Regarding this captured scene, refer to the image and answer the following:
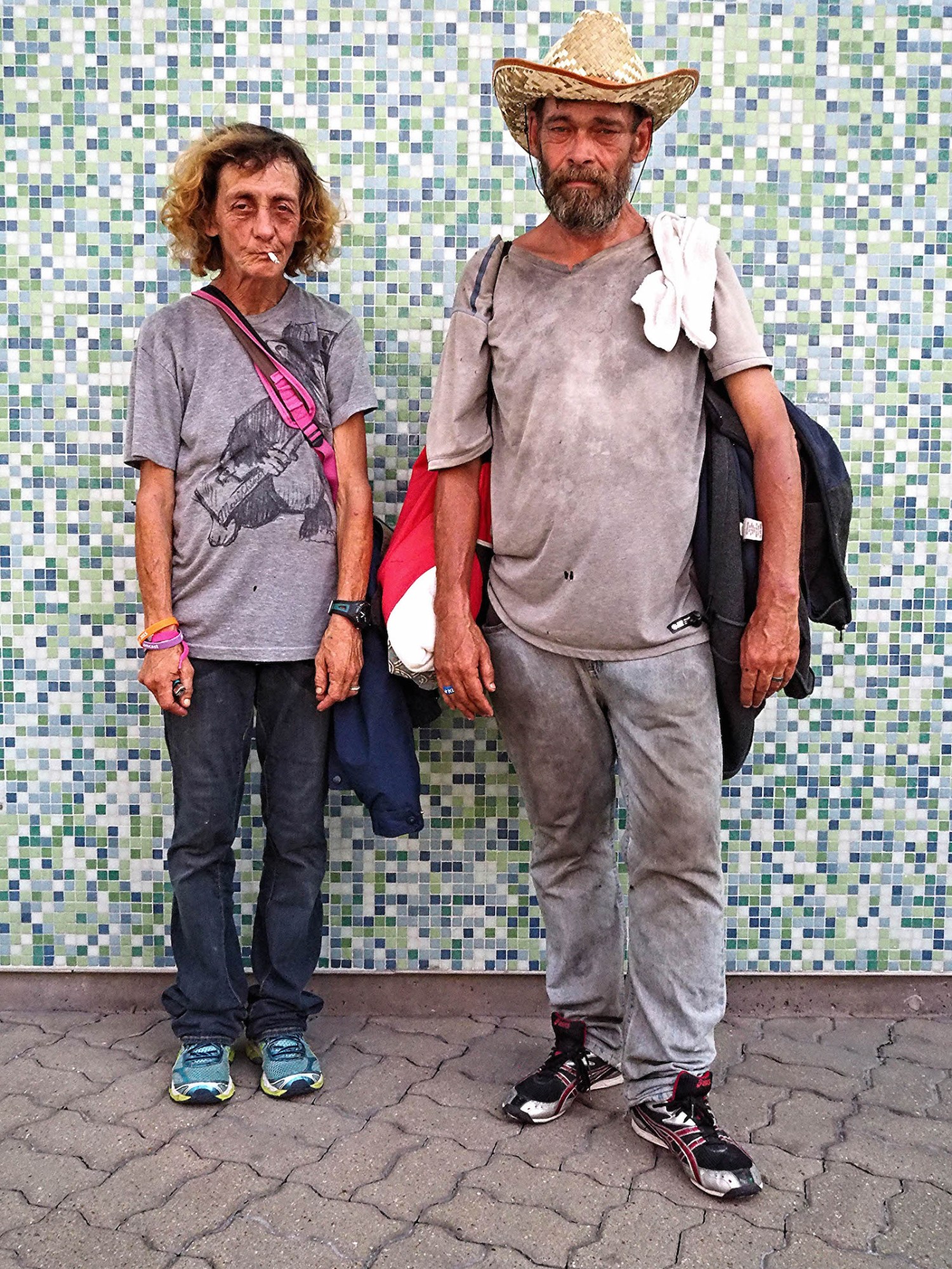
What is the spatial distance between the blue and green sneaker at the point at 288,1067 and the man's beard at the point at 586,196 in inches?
85.1

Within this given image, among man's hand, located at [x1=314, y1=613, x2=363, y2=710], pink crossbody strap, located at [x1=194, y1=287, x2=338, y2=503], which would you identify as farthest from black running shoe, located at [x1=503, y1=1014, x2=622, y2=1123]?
pink crossbody strap, located at [x1=194, y1=287, x2=338, y2=503]

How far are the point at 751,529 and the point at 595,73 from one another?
107cm

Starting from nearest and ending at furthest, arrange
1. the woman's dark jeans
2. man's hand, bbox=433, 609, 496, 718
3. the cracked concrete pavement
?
the cracked concrete pavement < man's hand, bbox=433, 609, 496, 718 < the woman's dark jeans

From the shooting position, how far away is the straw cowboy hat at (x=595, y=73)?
271 centimetres

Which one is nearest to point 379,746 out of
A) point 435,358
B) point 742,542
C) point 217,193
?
point 742,542

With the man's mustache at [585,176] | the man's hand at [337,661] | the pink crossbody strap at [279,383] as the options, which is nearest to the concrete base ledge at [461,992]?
the man's hand at [337,661]

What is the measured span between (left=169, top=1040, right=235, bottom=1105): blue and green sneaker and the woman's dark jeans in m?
0.04

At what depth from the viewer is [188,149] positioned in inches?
125

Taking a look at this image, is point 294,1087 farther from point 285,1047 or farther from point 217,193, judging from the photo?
point 217,193

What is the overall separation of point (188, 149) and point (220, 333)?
19.1 inches

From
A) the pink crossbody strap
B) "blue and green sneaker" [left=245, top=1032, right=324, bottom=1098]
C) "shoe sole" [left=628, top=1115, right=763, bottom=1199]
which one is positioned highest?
the pink crossbody strap

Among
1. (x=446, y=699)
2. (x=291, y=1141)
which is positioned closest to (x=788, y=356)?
(x=446, y=699)

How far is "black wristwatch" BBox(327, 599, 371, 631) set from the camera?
3.12 meters

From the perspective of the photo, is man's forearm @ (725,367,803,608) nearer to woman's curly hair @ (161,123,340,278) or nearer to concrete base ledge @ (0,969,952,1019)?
woman's curly hair @ (161,123,340,278)
